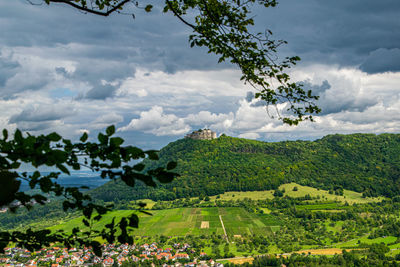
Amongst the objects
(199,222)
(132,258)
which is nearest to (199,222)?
(199,222)

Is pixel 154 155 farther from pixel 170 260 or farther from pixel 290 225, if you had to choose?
pixel 290 225

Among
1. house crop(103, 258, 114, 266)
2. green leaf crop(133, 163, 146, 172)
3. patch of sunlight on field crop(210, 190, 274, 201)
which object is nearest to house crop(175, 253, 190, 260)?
house crop(103, 258, 114, 266)

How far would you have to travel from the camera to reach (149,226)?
8281 centimetres

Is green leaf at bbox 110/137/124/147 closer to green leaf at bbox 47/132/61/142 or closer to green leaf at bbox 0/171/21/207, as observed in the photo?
green leaf at bbox 47/132/61/142

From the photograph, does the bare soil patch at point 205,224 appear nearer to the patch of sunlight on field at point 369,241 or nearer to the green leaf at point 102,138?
the patch of sunlight on field at point 369,241

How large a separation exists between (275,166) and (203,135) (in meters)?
43.8

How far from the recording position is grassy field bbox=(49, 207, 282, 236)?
75688 mm

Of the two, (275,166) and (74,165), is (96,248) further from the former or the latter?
(275,166)

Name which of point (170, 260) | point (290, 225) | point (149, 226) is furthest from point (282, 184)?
point (170, 260)

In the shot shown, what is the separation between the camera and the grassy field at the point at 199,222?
75.7 meters

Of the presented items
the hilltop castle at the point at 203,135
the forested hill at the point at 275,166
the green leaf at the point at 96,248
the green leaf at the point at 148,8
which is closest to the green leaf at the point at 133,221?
the green leaf at the point at 96,248

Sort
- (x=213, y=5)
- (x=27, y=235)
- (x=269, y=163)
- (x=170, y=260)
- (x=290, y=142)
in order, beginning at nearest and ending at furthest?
1. (x=27, y=235)
2. (x=213, y=5)
3. (x=170, y=260)
4. (x=269, y=163)
5. (x=290, y=142)

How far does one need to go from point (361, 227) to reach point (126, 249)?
6612 cm

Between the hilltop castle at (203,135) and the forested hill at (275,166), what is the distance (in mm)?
4241
